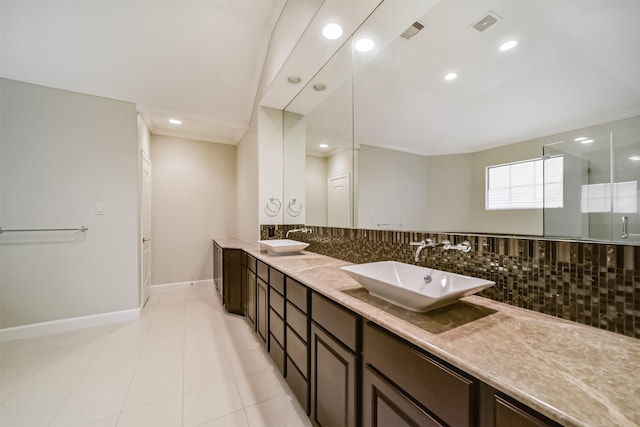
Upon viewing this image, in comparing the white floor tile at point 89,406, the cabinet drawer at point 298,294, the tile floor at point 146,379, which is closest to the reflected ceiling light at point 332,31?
the cabinet drawer at point 298,294

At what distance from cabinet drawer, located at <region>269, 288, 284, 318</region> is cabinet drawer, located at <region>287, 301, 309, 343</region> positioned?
13 cm

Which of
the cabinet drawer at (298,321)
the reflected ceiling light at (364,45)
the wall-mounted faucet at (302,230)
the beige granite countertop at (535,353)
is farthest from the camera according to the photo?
the wall-mounted faucet at (302,230)

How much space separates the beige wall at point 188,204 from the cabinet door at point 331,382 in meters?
3.67

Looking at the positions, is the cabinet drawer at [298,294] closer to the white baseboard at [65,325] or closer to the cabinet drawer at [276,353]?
the cabinet drawer at [276,353]

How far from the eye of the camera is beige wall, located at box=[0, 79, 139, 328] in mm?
2422

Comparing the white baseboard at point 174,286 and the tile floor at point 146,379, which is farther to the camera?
the white baseboard at point 174,286

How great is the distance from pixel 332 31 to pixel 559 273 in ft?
6.88

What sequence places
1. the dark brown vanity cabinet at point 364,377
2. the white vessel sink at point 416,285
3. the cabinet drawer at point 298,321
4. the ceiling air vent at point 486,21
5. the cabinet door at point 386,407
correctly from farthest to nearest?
the cabinet drawer at point 298,321 < the ceiling air vent at point 486,21 < the white vessel sink at point 416,285 < the cabinet door at point 386,407 < the dark brown vanity cabinet at point 364,377

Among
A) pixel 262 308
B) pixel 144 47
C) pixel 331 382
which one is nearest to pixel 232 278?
pixel 262 308

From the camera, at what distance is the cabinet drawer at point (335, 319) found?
104 centimetres

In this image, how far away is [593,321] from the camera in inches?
33.2

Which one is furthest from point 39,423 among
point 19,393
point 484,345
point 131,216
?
point 484,345

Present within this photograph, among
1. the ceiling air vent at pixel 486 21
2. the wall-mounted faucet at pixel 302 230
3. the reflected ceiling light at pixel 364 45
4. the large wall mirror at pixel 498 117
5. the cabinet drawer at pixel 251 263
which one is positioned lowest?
the cabinet drawer at pixel 251 263

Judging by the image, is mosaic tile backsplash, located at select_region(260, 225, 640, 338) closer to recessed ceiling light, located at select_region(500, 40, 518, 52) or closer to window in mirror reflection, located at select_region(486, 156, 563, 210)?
window in mirror reflection, located at select_region(486, 156, 563, 210)
